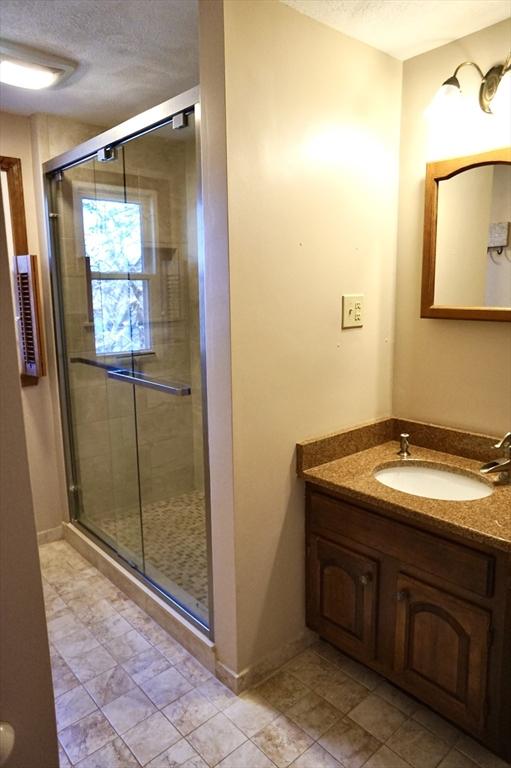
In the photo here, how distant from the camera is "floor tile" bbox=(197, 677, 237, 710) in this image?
1744 millimetres

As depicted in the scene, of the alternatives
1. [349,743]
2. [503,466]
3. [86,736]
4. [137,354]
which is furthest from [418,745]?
[137,354]

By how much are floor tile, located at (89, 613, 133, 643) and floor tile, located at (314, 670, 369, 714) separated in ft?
2.79

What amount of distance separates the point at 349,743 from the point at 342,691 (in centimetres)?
21

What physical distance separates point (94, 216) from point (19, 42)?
29.8 inches

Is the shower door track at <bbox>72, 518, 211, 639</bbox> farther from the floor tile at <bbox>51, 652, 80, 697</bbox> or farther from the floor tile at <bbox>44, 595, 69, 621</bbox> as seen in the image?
the floor tile at <bbox>51, 652, 80, 697</bbox>

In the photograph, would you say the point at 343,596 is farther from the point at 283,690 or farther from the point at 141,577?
the point at 141,577

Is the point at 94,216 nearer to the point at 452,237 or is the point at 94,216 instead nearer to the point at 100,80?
the point at 100,80

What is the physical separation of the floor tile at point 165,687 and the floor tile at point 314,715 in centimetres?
39

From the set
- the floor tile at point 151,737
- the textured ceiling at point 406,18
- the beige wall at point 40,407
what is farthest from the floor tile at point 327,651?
the textured ceiling at point 406,18

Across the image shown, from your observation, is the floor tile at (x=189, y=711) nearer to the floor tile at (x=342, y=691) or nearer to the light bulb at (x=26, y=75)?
the floor tile at (x=342, y=691)

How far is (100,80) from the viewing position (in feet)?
7.07

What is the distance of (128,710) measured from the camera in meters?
1.73

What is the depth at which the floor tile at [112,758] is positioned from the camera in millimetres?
1524

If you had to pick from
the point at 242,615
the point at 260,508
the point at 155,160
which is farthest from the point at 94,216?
the point at 242,615
